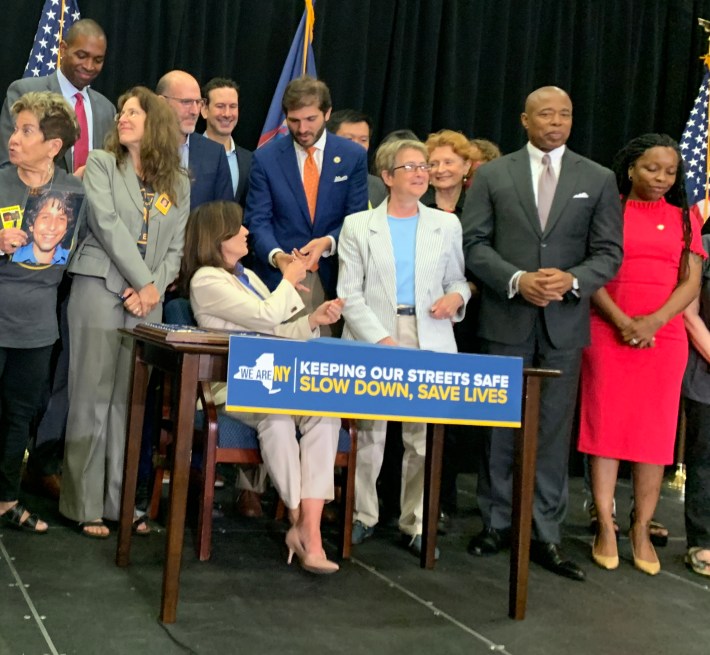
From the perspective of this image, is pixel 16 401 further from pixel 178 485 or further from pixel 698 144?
pixel 698 144

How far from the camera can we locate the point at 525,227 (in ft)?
12.0

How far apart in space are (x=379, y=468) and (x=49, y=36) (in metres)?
2.77

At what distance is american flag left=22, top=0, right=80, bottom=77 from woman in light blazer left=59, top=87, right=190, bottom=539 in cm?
148

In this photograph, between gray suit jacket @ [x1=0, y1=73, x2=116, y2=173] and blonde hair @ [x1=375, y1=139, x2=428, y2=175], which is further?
gray suit jacket @ [x1=0, y1=73, x2=116, y2=173]

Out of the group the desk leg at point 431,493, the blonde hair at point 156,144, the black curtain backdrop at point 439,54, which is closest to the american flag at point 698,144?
the black curtain backdrop at point 439,54

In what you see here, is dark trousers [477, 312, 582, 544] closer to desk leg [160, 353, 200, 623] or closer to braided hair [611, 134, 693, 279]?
braided hair [611, 134, 693, 279]

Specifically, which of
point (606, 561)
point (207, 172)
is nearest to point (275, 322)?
point (207, 172)

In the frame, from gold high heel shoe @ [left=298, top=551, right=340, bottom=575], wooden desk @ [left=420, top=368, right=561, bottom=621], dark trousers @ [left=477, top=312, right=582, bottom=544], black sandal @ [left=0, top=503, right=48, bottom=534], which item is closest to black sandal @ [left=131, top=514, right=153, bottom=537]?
black sandal @ [left=0, top=503, right=48, bottom=534]

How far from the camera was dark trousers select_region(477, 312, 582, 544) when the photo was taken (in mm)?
3646

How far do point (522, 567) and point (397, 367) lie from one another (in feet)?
2.45

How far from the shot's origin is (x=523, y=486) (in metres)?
2.94

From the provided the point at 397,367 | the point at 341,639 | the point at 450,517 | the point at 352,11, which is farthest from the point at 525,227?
the point at 352,11

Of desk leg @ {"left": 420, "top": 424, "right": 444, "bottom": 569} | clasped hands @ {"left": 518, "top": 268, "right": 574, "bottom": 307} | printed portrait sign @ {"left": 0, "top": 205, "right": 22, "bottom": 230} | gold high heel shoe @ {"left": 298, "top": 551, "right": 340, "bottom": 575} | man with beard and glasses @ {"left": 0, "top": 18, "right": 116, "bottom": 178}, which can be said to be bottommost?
gold high heel shoe @ {"left": 298, "top": 551, "right": 340, "bottom": 575}

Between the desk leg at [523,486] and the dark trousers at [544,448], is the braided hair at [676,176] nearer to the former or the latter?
the dark trousers at [544,448]
